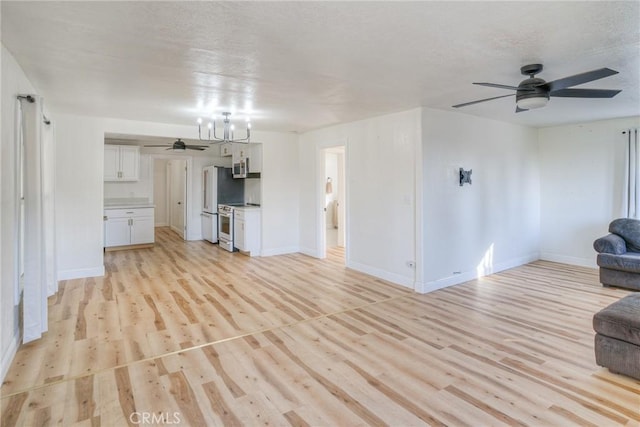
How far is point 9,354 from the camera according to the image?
2.65m

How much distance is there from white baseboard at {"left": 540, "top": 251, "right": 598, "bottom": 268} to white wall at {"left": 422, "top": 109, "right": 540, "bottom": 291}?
0.28 meters

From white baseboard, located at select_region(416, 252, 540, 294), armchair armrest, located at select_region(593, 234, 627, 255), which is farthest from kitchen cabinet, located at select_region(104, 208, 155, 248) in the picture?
armchair armrest, located at select_region(593, 234, 627, 255)

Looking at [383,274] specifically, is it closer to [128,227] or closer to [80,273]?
[80,273]

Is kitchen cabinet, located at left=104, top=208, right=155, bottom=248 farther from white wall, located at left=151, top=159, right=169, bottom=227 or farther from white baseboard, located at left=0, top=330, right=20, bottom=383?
white baseboard, located at left=0, top=330, right=20, bottom=383

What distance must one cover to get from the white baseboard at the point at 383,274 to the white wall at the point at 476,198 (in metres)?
0.29

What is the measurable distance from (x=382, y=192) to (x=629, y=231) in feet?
11.2

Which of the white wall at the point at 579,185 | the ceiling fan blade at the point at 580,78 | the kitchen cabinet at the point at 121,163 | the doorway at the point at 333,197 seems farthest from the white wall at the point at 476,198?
the kitchen cabinet at the point at 121,163

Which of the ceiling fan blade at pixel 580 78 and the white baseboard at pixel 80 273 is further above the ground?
the ceiling fan blade at pixel 580 78

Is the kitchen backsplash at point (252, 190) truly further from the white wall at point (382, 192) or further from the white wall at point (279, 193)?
the white wall at point (382, 192)

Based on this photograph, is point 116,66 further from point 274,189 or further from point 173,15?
point 274,189

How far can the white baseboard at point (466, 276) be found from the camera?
450cm

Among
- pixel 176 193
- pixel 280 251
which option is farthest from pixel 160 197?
pixel 280 251

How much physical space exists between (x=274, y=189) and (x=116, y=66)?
13.1 ft

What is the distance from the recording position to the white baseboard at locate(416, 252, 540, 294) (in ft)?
14.8
